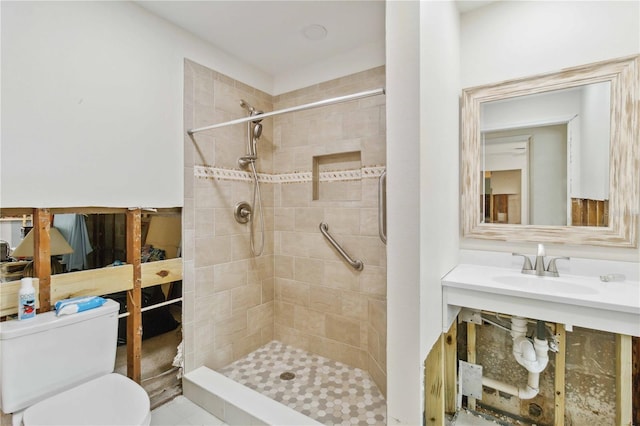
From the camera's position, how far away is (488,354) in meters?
1.80

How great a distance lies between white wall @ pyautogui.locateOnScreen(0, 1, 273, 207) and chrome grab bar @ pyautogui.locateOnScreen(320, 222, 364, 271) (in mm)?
1099

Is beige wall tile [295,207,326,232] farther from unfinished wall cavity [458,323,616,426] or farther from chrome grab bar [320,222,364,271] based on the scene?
unfinished wall cavity [458,323,616,426]

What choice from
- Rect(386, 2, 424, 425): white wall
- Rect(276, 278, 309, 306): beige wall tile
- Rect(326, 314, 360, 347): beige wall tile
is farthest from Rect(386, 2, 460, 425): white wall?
Rect(276, 278, 309, 306): beige wall tile

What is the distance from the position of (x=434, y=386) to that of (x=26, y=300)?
6.41 ft

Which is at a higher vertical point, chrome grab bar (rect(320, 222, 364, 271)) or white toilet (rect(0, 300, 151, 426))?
chrome grab bar (rect(320, 222, 364, 271))

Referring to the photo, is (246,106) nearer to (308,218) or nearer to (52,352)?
(308,218)

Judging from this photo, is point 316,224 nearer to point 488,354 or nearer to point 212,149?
point 212,149

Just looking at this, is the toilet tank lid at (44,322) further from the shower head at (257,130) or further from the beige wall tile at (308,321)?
the shower head at (257,130)

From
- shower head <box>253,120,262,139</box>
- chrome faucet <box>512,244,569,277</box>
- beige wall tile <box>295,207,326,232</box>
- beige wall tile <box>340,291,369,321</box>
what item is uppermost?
shower head <box>253,120,262,139</box>

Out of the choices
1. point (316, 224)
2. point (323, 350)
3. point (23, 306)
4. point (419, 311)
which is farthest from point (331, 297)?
point (23, 306)

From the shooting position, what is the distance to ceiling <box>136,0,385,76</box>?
5.93 feet

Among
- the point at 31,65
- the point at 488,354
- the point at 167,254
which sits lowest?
the point at 488,354

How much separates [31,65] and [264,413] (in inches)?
83.3

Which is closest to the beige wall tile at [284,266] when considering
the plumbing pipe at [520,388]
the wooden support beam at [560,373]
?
the plumbing pipe at [520,388]
